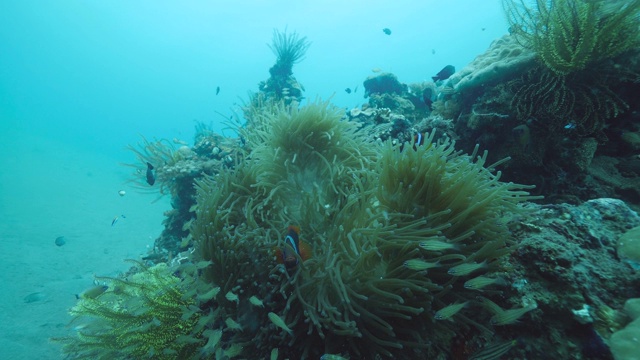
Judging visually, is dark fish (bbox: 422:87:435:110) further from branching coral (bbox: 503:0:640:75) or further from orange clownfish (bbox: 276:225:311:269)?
orange clownfish (bbox: 276:225:311:269)

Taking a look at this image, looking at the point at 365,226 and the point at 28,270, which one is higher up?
the point at 28,270

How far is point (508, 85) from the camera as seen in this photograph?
4621 millimetres

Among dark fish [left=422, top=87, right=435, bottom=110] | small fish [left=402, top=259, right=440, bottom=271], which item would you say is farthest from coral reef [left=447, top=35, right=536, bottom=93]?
small fish [left=402, top=259, right=440, bottom=271]

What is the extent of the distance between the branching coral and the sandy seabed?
267 inches

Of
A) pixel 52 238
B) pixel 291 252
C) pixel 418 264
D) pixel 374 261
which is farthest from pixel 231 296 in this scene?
pixel 52 238

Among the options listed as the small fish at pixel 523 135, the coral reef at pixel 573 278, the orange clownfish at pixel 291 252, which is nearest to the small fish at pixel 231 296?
the orange clownfish at pixel 291 252

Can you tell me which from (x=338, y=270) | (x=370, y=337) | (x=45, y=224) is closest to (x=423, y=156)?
(x=338, y=270)

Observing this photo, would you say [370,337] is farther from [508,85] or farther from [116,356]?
[508,85]

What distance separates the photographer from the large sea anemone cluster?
215 cm

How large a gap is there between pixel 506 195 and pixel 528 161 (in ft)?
7.60

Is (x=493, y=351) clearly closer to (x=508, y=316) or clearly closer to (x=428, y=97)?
(x=508, y=316)

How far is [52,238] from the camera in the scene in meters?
18.4

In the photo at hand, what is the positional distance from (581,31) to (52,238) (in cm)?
2514

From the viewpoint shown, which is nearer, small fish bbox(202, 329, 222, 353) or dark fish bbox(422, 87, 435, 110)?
small fish bbox(202, 329, 222, 353)
